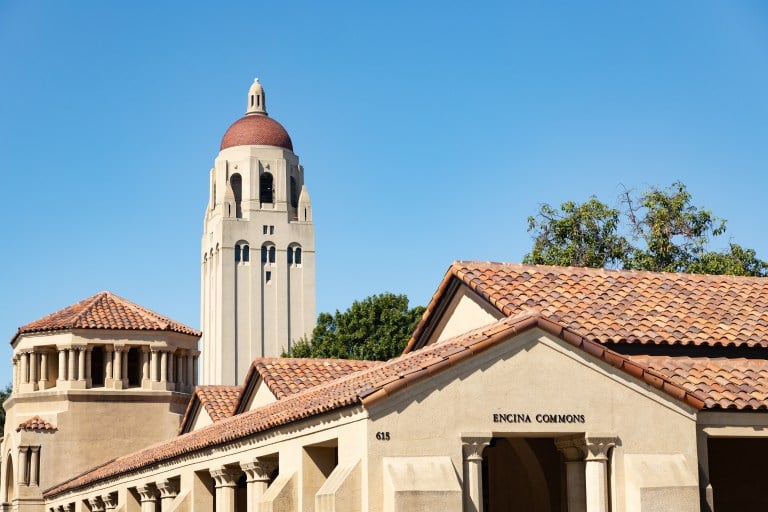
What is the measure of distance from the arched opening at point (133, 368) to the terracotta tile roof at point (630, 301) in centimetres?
2866

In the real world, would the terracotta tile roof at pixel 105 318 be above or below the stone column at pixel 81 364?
above

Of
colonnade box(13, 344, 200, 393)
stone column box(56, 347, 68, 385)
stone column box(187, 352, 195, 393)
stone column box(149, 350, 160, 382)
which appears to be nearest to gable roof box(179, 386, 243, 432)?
stone column box(149, 350, 160, 382)

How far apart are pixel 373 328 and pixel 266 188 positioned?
7052 centimetres

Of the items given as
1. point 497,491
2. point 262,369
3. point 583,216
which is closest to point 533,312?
point 497,491

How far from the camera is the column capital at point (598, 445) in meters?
23.2

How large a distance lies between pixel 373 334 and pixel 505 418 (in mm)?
55651

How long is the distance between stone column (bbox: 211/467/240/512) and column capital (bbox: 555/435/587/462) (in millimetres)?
9970

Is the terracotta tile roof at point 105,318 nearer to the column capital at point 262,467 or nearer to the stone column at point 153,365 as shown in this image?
the stone column at point 153,365

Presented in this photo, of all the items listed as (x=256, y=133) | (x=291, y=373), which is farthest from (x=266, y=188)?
(x=291, y=373)

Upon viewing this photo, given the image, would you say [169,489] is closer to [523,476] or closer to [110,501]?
[110,501]

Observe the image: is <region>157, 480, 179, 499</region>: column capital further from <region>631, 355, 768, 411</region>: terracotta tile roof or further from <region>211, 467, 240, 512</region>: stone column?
<region>631, 355, 768, 411</region>: terracotta tile roof

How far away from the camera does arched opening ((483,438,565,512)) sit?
28078mm

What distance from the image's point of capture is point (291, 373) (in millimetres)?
37906

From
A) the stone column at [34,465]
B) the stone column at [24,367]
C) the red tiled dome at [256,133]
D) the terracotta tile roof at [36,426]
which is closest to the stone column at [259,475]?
the terracotta tile roof at [36,426]
